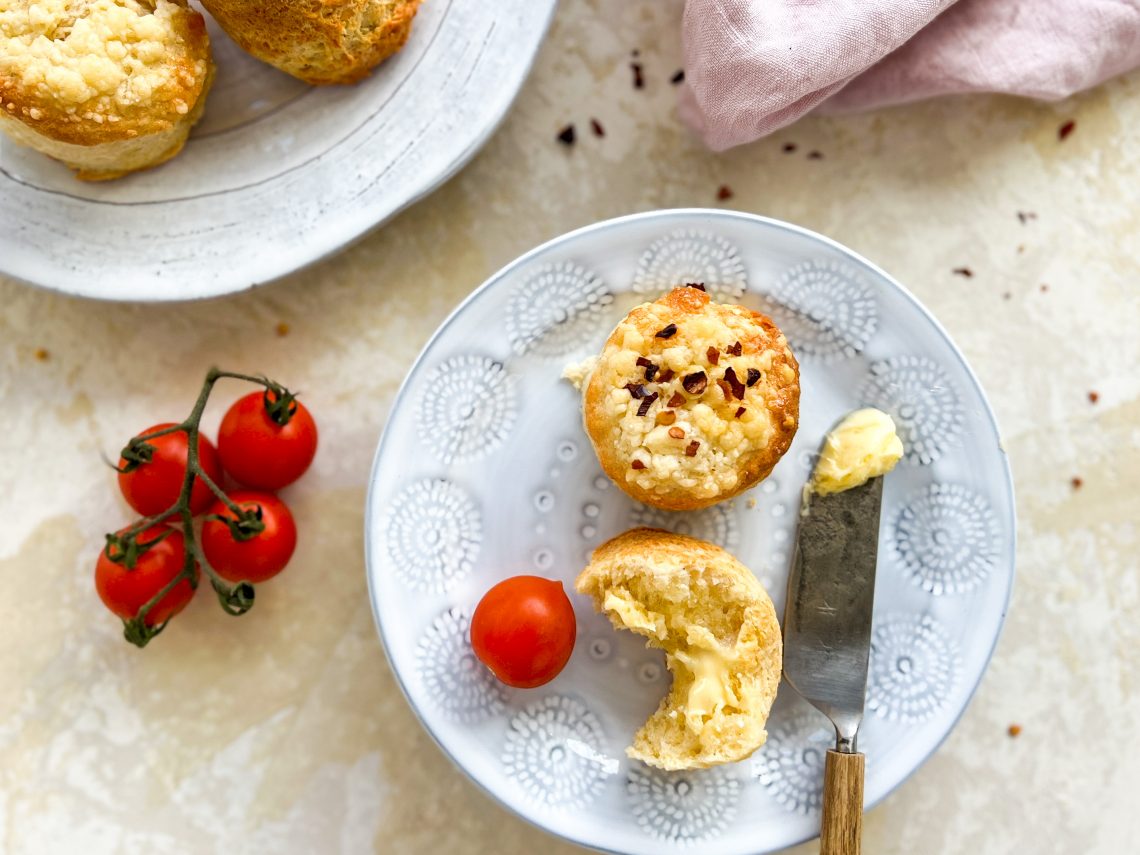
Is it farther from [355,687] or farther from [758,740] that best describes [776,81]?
[355,687]

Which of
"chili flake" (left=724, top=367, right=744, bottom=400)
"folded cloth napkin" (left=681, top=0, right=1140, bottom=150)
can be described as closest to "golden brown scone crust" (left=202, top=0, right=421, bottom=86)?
"folded cloth napkin" (left=681, top=0, right=1140, bottom=150)

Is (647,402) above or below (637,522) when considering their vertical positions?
above

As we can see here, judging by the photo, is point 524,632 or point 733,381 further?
point 524,632

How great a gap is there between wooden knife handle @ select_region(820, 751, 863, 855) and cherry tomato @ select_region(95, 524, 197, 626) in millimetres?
1723

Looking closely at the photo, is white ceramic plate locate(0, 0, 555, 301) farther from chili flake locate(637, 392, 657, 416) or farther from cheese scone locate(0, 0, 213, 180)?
chili flake locate(637, 392, 657, 416)

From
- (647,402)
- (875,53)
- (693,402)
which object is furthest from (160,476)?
(875,53)

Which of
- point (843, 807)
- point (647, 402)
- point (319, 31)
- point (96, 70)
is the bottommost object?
point (843, 807)

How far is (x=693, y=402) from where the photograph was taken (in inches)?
87.4

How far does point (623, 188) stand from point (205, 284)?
1.19 metres

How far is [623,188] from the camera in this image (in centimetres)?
282

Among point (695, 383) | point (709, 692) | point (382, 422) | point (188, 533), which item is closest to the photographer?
point (695, 383)

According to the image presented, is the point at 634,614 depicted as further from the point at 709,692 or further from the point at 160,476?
the point at 160,476

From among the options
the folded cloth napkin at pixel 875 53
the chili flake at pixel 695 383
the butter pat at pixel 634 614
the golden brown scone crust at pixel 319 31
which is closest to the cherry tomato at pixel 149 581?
the butter pat at pixel 634 614

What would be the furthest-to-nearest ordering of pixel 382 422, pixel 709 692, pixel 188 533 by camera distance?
pixel 382 422 < pixel 188 533 < pixel 709 692
